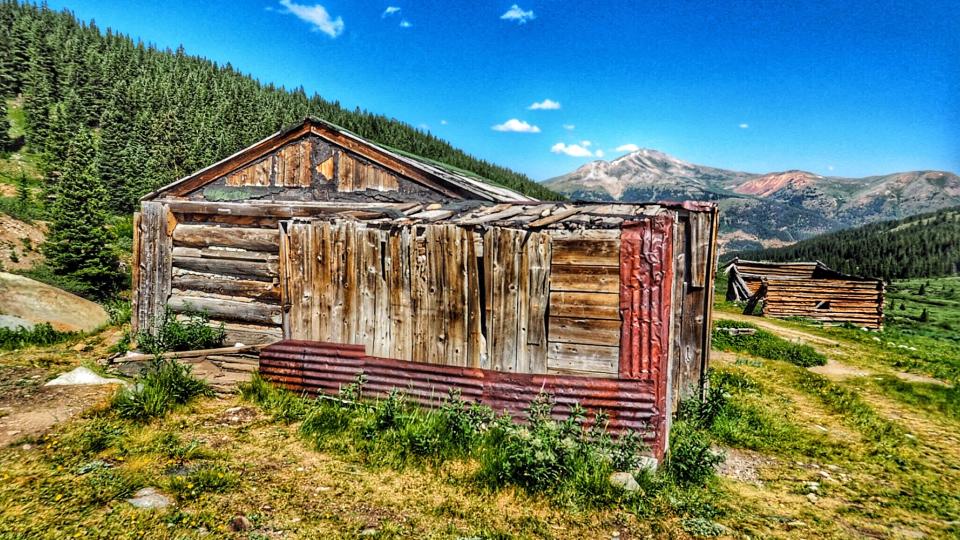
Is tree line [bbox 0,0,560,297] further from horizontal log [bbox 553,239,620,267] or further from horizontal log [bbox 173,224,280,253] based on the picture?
horizontal log [bbox 553,239,620,267]

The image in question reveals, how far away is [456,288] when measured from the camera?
5652 millimetres

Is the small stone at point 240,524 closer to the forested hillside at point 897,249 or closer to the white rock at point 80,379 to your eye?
the white rock at point 80,379

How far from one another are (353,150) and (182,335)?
430 centimetres

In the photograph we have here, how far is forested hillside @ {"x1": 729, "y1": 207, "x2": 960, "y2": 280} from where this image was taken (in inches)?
1585

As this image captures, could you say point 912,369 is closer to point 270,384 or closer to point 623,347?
point 623,347

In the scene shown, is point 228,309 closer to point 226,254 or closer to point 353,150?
point 226,254

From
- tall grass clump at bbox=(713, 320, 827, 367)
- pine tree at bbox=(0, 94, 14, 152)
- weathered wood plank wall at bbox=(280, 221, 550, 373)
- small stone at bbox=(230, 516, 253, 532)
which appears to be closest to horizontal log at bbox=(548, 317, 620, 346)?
weathered wood plank wall at bbox=(280, 221, 550, 373)

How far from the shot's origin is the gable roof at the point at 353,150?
7.81 m

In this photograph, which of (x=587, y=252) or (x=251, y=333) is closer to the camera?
(x=587, y=252)

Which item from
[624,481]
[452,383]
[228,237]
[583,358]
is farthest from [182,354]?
[624,481]

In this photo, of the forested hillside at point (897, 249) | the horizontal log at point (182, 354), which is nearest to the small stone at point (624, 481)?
the horizontal log at point (182, 354)

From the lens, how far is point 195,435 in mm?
5172

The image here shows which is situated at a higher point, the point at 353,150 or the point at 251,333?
the point at 353,150

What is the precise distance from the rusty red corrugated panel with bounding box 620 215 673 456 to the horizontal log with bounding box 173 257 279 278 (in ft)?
19.6
